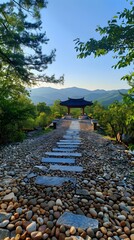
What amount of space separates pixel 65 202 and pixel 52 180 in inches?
25.4

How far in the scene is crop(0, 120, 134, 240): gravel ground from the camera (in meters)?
1.90

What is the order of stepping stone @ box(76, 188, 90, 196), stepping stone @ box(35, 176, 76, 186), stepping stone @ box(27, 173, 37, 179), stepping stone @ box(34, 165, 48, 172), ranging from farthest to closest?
stepping stone @ box(34, 165, 48, 172) → stepping stone @ box(27, 173, 37, 179) → stepping stone @ box(35, 176, 76, 186) → stepping stone @ box(76, 188, 90, 196)

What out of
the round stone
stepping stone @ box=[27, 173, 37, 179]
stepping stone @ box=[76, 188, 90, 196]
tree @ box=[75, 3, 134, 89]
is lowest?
the round stone

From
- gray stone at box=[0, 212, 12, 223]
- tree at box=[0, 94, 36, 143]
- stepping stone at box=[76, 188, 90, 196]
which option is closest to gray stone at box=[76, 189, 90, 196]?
stepping stone at box=[76, 188, 90, 196]

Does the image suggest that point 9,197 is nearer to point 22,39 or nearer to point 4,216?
point 4,216

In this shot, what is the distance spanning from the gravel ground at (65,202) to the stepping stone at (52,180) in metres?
0.08

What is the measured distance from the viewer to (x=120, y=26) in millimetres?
2041

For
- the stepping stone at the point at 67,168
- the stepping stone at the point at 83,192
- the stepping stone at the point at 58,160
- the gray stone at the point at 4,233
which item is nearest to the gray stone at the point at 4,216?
the gray stone at the point at 4,233

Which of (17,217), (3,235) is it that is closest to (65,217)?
(17,217)

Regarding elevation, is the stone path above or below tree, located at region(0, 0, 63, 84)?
below

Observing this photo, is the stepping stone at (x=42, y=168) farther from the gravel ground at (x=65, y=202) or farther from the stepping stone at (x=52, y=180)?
the stepping stone at (x=52, y=180)

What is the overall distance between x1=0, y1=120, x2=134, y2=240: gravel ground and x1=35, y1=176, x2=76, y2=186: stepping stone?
8cm

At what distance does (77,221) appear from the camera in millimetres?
2043

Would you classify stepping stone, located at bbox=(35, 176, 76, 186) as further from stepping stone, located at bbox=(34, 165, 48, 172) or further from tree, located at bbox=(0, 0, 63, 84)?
tree, located at bbox=(0, 0, 63, 84)
